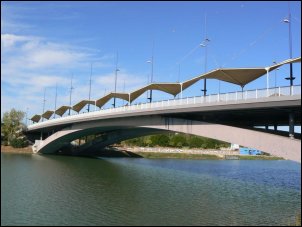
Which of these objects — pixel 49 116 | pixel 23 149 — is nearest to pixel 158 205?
pixel 23 149

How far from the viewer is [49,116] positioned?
328 feet

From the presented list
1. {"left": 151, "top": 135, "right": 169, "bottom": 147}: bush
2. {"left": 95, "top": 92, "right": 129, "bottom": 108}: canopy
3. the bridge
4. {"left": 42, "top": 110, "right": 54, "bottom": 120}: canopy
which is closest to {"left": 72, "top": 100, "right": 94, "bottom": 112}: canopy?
{"left": 95, "top": 92, "right": 129, "bottom": 108}: canopy

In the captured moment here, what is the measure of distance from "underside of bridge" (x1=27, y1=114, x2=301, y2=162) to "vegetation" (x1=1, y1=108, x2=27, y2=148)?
52.2 feet

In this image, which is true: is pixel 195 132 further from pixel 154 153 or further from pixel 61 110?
pixel 154 153

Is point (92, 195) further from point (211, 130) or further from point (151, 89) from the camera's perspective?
point (151, 89)

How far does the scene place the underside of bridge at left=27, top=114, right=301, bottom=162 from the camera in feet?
90.7

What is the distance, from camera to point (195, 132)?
3816 cm

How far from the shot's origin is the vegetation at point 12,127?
9131 centimetres

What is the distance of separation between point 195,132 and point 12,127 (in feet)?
227

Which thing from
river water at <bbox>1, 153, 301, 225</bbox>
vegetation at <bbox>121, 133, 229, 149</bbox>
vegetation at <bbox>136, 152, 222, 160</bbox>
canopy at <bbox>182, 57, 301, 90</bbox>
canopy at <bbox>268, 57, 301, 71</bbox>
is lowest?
river water at <bbox>1, 153, 301, 225</bbox>

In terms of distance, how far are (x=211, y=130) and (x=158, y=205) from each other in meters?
12.1

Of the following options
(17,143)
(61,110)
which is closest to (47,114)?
(61,110)

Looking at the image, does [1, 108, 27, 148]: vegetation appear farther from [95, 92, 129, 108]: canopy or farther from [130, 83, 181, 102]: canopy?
[130, 83, 181, 102]: canopy

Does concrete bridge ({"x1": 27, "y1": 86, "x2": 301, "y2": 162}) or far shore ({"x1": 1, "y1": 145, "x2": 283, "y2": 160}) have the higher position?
concrete bridge ({"x1": 27, "y1": 86, "x2": 301, "y2": 162})
